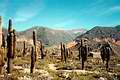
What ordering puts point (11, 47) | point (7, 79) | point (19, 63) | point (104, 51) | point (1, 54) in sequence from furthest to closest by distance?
point (19, 63), point (104, 51), point (11, 47), point (7, 79), point (1, 54)

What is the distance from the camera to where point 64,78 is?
28969 mm

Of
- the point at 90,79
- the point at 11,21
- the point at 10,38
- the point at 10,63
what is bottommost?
the point at 90,79

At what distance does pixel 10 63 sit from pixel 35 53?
3.45m

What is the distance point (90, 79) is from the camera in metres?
29.5

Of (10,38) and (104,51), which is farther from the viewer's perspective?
(104,51)

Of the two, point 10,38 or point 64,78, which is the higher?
point 10,38

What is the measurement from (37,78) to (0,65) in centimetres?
946

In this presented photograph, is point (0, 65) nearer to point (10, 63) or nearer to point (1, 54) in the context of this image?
point (1, 54)

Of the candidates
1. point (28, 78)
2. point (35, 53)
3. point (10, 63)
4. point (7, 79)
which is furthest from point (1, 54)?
point (35, 53)

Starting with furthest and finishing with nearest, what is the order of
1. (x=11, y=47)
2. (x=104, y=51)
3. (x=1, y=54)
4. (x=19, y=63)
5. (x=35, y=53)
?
(x=19, y=63) → (x=104, y=51) → (x=35, y=53) → (x=11, y=47) → (x=1, y=54)

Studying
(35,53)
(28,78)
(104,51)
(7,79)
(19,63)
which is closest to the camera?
(7,79)

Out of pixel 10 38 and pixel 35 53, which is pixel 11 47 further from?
pixel 35 53

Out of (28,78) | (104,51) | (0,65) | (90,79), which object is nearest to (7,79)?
→ (28,78)

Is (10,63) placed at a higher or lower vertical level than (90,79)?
higher
